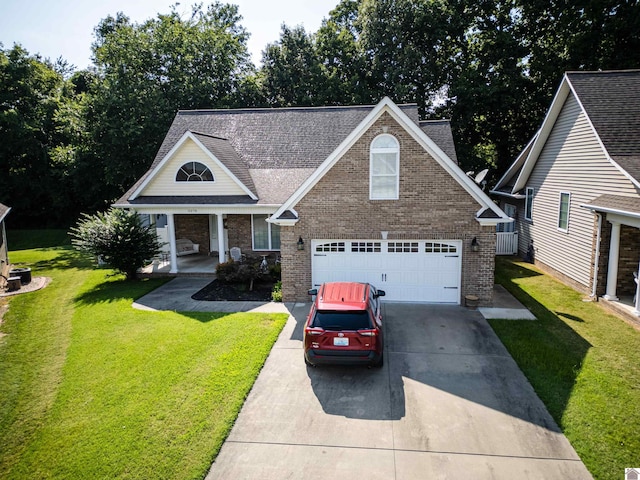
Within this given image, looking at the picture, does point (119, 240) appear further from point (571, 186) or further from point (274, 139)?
point (571, 186)

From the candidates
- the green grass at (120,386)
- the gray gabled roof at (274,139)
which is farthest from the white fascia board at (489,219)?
the green grass at (120,386)

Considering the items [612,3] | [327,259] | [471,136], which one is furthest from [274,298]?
[612,3]

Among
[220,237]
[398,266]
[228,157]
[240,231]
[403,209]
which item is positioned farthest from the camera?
[240,231]

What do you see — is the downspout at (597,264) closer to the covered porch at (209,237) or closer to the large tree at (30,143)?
the covered porch at (209,237)

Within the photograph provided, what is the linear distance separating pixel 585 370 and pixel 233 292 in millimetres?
11135

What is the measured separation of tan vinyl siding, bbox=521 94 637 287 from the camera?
14.7 metres

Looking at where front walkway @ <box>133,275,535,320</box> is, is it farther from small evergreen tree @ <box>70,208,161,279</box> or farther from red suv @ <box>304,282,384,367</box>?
red suv @ <box>304,282,384,367</box>

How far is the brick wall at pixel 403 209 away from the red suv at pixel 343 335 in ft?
15.1

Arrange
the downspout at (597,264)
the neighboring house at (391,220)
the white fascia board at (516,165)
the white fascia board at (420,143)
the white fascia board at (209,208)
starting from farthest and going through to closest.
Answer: the white fascia board at (516,165) → the white fascia board at (209,208) → the downspout at (597,264) → the neighboring house at (391,220) → the white fascia board at (420,143)

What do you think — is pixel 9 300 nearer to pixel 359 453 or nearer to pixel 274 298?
pixel 274 298

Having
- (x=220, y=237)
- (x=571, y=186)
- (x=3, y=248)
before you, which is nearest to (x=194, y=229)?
(x=220, y=237)

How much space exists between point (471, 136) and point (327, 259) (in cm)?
2547

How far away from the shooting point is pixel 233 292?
15922mm

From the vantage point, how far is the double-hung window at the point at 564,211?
16.9 m
